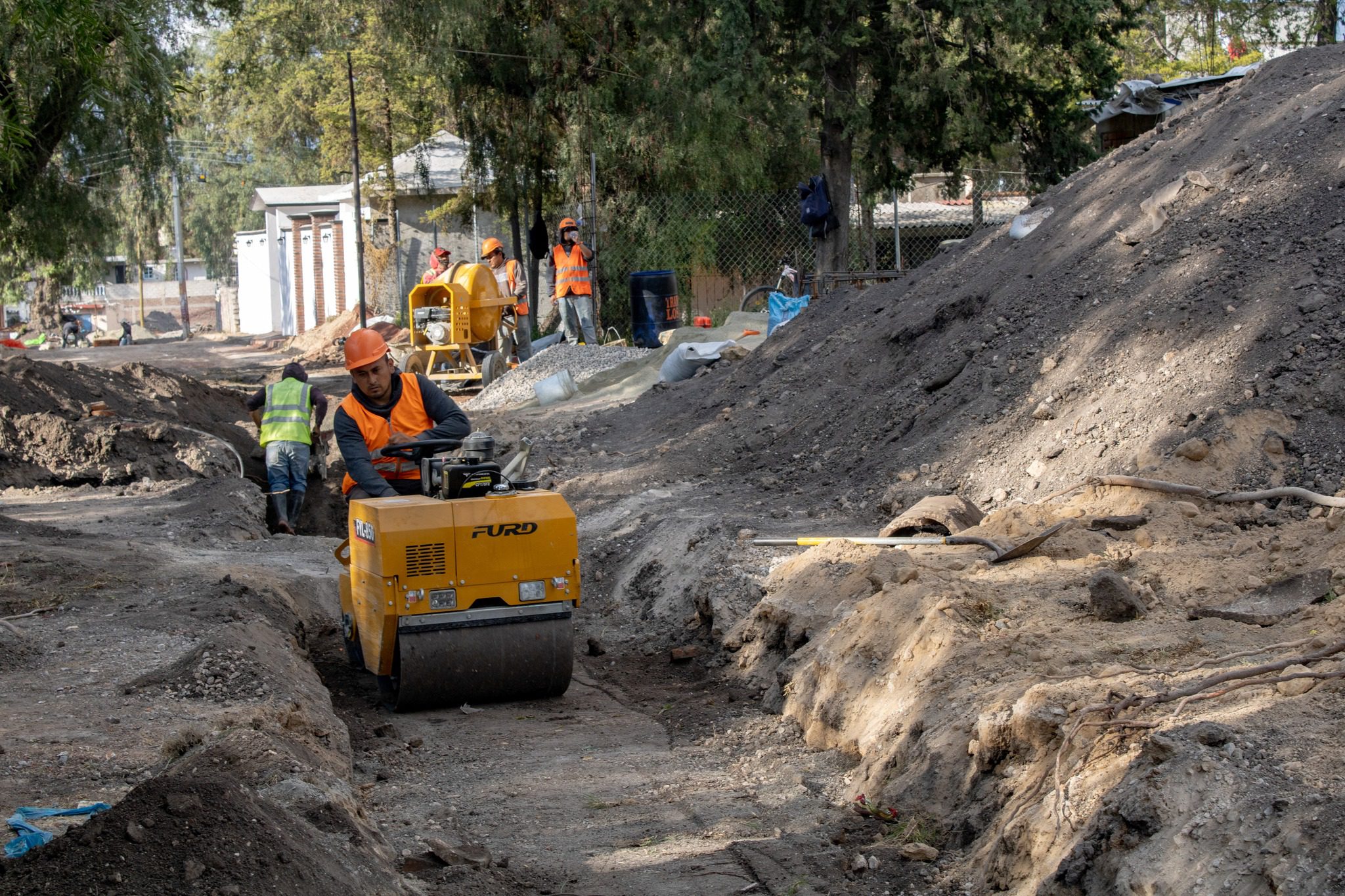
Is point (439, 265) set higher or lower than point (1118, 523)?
higher

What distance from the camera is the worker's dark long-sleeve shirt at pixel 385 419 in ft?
24.1

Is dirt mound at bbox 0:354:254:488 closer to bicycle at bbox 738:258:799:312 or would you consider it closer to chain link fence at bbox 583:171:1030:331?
bicycle at bbox 738:258:799:312

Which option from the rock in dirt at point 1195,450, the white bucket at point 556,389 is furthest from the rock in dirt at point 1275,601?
the white bucket at point 556,389

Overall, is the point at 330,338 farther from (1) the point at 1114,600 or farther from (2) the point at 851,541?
(1) the point at 1114,600

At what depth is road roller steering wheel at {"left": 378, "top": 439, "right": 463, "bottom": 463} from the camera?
23.6 ft

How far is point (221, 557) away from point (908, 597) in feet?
20.3

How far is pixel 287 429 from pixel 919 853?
923 cm

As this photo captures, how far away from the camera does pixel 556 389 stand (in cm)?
1764

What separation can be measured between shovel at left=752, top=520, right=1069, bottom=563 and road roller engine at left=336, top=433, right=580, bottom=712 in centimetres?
207

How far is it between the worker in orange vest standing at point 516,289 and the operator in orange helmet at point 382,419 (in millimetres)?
13082

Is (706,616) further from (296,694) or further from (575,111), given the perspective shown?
(575,111)

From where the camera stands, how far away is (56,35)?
26.1 ft

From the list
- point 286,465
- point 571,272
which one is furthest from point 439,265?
point 286,465

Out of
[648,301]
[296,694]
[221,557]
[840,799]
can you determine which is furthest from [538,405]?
[840,799]
